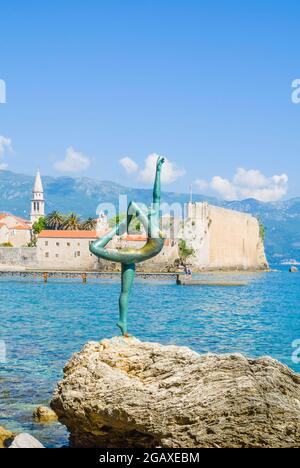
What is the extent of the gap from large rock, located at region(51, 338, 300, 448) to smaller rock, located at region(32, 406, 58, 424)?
2185 mm

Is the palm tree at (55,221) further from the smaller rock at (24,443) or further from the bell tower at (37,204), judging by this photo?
the smaller rock at (24,443)

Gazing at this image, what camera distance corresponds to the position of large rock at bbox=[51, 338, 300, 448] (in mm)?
5504

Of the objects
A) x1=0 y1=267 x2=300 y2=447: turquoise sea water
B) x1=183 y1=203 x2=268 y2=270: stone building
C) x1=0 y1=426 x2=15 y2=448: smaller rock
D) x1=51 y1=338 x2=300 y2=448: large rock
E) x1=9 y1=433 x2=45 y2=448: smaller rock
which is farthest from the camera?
x1=183 y1=203 x2=268 y2=270: stone building

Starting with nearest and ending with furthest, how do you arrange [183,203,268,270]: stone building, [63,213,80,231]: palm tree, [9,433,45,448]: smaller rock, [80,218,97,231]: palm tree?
[9,433,45,448]: smaller rock
[183,203,268,270]: stone building
[80,218,97,231]: palm tree
[63,213,80,231]: palm tree

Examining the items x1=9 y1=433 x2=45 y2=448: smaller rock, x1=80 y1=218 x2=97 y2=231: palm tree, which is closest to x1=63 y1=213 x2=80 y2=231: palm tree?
x1=80 y1=218 x2=97 y2=231: palm tree

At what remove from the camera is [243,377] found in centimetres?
569

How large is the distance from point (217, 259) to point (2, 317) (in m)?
55.9

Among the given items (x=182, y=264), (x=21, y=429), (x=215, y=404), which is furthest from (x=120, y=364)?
(x=182, y=264)

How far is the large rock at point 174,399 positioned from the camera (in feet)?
18.1

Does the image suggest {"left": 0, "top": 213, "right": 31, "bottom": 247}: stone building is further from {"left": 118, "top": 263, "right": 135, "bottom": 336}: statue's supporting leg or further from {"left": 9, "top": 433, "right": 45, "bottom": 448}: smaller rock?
{"left": 9, "top": 433, "right": 45, "bottom": 448}: smaller rock

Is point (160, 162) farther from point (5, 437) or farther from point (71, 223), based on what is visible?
point (71, 223)

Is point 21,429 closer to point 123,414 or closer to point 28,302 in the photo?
point 123,414

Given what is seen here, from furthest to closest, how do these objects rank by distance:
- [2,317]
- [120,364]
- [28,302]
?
[28,302] < [2,317] < [120,364]

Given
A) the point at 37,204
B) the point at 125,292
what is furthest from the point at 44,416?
the point at 37,204
